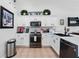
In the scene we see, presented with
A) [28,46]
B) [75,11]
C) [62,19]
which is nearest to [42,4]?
[62,19]

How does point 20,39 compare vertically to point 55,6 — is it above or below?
below

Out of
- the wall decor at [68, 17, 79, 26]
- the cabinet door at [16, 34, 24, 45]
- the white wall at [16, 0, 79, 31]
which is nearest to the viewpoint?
the cabinet door at [16, 34, 24, 45]

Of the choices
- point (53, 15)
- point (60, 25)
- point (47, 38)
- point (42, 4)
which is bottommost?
point (47, 38)

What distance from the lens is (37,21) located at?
699 cm

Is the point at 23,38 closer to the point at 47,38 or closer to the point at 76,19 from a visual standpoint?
the point at 47,38

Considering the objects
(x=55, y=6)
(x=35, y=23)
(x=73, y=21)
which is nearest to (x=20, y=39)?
(x=35, y=23)

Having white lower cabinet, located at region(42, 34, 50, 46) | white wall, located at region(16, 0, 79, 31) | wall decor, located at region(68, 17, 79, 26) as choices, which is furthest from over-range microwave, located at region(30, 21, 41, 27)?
wall decor, located at region(68, 17, 79, 26)

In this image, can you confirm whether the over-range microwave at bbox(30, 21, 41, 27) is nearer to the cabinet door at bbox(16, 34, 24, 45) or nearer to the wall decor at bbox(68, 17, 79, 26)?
the cabinet door at bbox(16, 34, 24, 45)

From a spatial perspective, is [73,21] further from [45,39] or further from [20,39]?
[20,39]

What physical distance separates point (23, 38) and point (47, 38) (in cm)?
142

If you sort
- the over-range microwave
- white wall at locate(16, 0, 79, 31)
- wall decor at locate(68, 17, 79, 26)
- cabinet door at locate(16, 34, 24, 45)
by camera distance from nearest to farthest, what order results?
cabinet door at locate(16, 34, 24, 45) → the over-range microwave → wall decor at locate(68, 17, 79, 26) → white wall at locate(16, 0, 79, 31)

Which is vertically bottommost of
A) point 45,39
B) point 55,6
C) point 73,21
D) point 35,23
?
point 45,39

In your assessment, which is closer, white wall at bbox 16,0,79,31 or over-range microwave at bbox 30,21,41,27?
over-range microwave at bbox 30,21,41,27

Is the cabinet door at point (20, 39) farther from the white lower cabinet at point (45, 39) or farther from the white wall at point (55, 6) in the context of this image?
the white wall at point (55, 6)
